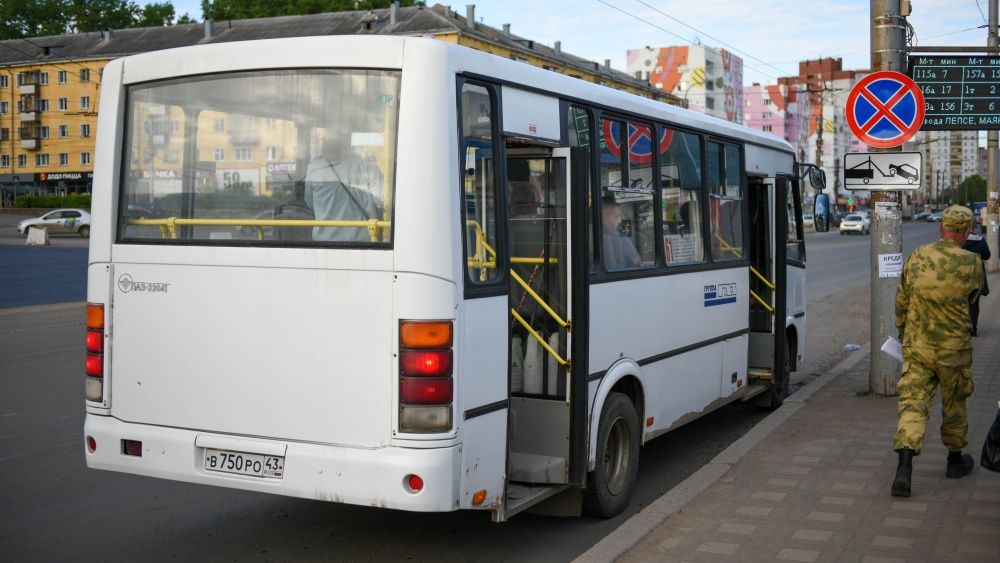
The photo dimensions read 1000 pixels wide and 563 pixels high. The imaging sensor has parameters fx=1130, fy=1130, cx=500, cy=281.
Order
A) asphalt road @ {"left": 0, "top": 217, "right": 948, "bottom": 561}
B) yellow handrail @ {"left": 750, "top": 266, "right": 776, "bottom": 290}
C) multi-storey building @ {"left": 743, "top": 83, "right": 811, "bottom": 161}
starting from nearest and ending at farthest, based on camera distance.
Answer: asphalt road @ {"left": 0, "top": 217, "right": 948, "bottom": 561} → yellow handrail @ {"left": 750, "top": 266, "right": 776, "bottom": 290} → multi-storey building @ {"left": 743, "top": 83, "right": 811, "bottom": 161}

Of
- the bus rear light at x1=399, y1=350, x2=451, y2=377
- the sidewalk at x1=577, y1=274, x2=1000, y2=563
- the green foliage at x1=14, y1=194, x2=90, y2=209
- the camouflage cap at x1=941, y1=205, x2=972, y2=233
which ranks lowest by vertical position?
the sidewalk at x1=577, y1=274, x2=1000, y2=563

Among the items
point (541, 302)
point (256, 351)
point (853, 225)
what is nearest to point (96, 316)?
point (256, 351)

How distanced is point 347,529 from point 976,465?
435cm

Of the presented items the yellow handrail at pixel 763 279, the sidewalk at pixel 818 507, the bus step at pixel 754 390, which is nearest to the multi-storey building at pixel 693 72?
the yellow handrail at pixel 763 279

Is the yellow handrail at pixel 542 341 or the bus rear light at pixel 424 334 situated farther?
the yellow handrail at pixel 542 341

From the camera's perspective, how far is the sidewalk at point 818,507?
579cm

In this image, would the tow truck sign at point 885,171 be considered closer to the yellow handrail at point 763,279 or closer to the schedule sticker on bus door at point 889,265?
the schedule sticker on bus door at point 889,265

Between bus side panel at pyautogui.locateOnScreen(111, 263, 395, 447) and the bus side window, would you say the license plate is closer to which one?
bus side panel at pyautogui.locateOnScreen(111, 263, 395, 447)

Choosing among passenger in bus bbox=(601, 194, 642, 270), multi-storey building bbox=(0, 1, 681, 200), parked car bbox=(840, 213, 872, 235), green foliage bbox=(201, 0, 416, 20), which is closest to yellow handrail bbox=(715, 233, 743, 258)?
passenger in bus bbox=(601, 194, 642, 270)

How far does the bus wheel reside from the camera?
264 inches

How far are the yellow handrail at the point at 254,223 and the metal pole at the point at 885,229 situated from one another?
6881 millimetres

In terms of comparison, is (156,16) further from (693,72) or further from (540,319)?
(540,319)

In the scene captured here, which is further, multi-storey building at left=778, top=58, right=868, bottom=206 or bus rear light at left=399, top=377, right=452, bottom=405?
multi-storey building at left=778, top=58, right=868, bottom=206

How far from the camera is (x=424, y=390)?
17.1ft
